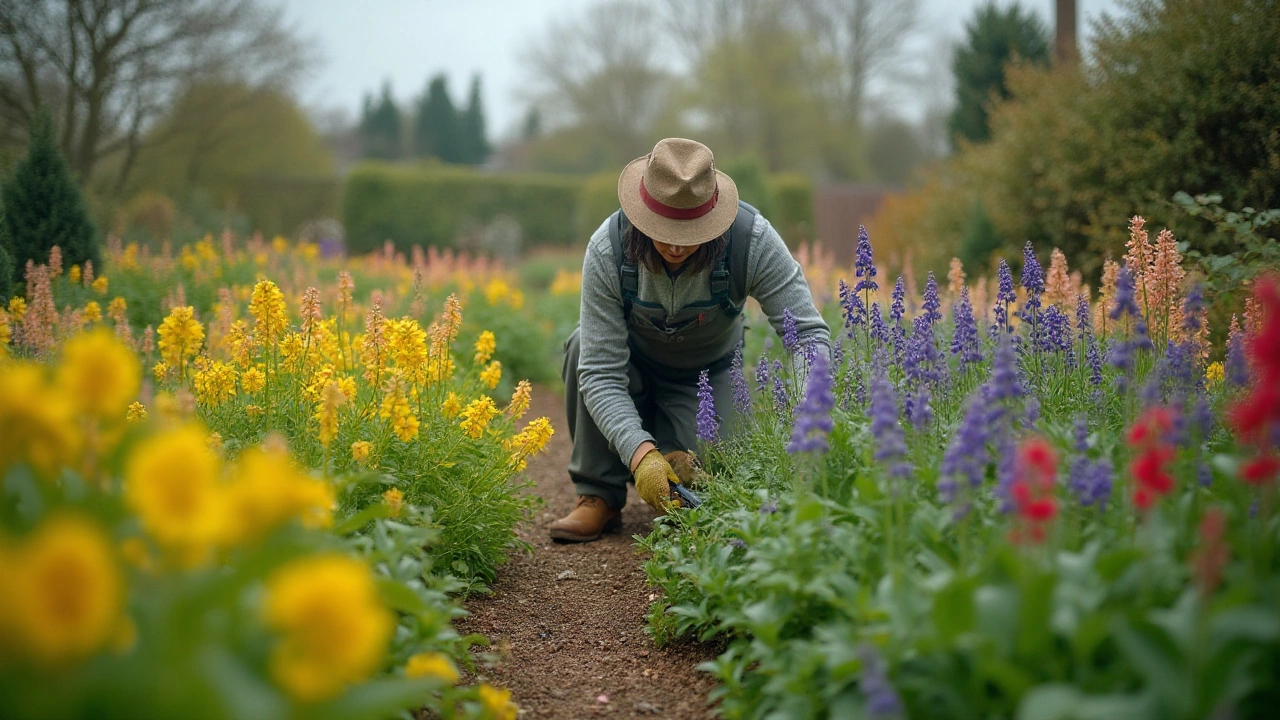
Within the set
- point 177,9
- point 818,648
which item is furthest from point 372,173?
point 818,648

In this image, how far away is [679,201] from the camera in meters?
3.38

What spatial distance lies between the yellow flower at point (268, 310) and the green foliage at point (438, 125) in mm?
44425

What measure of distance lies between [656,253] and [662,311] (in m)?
0.27

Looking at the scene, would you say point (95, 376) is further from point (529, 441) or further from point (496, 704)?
point (529, 441)

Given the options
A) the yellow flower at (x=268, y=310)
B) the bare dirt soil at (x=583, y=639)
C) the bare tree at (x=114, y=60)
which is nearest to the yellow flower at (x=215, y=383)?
the yellow flower at (x=268, y=310)

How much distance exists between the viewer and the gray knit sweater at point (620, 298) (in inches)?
146

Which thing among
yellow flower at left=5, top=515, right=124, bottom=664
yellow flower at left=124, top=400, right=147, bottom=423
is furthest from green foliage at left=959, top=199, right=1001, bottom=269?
yellow flower at left=5, top=515, right=124, bottom=664

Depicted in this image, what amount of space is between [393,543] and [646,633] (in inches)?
48.2

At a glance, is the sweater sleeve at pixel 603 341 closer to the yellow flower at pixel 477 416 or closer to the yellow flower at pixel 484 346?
the yellow flower at pixel 484 346

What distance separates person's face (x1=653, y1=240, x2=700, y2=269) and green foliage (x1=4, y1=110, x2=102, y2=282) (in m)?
4.35

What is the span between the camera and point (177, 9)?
1291cm

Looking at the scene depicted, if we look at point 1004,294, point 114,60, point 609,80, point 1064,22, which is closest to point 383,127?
point 609,80

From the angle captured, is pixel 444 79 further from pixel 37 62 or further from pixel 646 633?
pixel 646 633

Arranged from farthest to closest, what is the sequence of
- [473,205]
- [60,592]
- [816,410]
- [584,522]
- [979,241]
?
[473,205] → [979,241] → [584,522] → [816,410] → [60,592]
